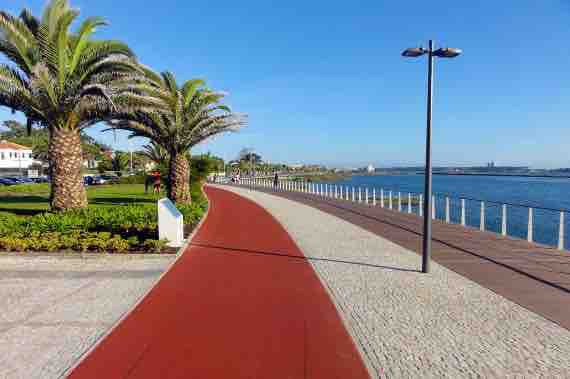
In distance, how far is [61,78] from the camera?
11.2 meters

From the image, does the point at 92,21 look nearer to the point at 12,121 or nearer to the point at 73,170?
the point at 73,170

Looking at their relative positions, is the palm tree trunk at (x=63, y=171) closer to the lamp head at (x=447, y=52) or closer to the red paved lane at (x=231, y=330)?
the red paved lane at (x=231, y=330)

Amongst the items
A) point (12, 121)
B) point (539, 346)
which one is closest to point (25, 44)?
point (539, 346)

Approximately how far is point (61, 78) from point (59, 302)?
8.56 meters

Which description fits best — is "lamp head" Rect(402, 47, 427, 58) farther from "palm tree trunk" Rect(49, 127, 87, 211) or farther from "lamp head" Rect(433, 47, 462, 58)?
"palm tree trunk" Rect(49, 127, 87, 211)

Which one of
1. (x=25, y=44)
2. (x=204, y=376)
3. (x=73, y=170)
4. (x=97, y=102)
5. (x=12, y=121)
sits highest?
(x=12, y=121)

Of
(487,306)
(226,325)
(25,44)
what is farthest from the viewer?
(25,44)

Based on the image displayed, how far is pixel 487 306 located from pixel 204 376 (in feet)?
14.5

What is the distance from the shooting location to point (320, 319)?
16.4 ft

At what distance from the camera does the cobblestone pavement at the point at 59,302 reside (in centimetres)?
401

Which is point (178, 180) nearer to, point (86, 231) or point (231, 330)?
point (86, 231)

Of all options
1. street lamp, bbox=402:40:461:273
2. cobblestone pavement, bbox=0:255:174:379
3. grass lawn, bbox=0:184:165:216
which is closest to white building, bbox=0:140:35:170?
grass lawn, bbox=0:184:165:216

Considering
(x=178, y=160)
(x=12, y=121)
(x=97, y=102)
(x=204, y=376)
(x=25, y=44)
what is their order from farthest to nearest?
(x=12, y=121), (x=178, y=160), (x=97, y=102), (x=25, y=44), (x=204, y=376)

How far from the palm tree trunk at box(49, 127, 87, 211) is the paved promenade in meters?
8.82
